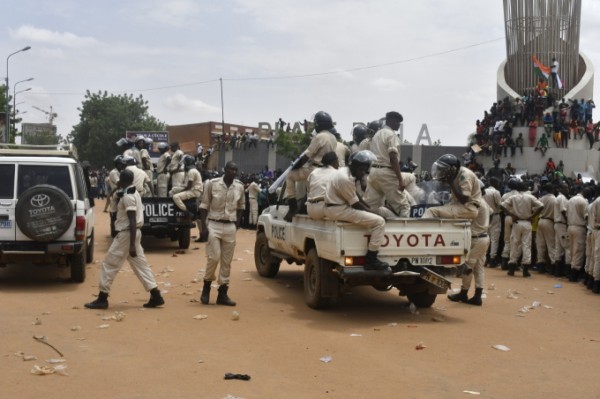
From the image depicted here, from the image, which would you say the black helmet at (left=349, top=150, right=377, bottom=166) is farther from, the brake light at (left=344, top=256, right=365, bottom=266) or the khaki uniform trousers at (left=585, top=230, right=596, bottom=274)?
the khaki uniform trousers at (left=585, top=230, right=596, bottom=274)

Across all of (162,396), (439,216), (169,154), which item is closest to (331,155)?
(439,216)

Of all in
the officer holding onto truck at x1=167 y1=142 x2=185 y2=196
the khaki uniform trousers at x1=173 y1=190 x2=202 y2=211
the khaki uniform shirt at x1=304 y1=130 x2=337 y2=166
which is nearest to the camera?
the khaki uniform shirt at x1=304 y1=130 x2=337 y2=166

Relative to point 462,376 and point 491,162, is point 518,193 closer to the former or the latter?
point 462,376

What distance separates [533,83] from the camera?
40.7 metres

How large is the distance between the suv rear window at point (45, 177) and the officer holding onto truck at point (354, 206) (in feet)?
15.0

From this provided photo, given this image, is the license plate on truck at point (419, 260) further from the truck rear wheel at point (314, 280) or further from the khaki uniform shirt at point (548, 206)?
the khaki uniform shirt at point (548, 206)

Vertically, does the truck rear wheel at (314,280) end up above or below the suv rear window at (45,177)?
below

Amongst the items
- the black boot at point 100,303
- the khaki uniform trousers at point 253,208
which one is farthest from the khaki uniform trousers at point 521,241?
the khaki uniform trousers at point 253,208

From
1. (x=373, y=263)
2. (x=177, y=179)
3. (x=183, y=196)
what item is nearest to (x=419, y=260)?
(x=373, y=263)

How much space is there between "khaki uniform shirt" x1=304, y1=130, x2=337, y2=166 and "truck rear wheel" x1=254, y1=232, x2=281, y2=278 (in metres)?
2.48

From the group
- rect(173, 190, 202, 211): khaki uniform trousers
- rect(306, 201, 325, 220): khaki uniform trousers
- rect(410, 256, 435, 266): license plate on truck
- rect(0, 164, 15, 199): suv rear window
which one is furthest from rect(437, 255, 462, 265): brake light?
rect(173, 190, 202, 211): khaki uniform trousers

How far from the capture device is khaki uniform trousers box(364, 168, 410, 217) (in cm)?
962

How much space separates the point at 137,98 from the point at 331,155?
209ft

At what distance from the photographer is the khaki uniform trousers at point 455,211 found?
30.7ft
